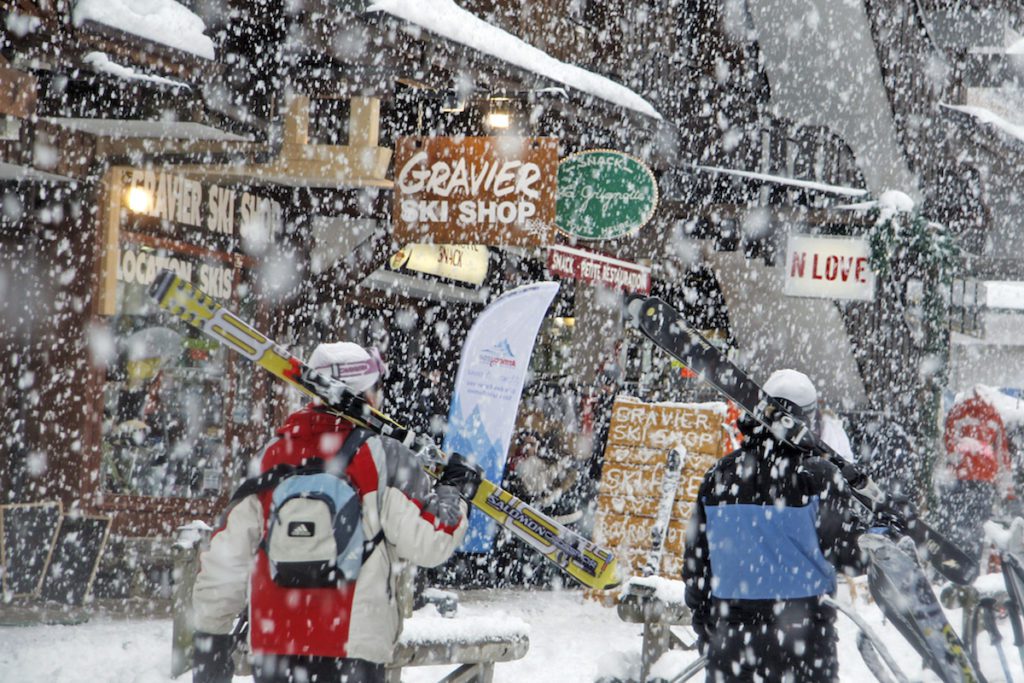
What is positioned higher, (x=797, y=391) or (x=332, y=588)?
(x=797, y=391)

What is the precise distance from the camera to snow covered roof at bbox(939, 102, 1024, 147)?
68.2 feet

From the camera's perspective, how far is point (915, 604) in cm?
417

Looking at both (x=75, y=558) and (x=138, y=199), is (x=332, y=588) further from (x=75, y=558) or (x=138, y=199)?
(x=138, y=199)

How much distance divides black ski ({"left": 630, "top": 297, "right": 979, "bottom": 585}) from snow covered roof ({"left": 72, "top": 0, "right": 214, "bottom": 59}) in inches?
165

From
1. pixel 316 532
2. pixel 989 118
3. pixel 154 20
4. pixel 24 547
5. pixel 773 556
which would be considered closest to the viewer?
pixel 316 532

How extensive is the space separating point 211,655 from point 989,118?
68.1 ft

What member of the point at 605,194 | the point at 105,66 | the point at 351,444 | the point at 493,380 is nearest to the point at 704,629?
the point at 351,444

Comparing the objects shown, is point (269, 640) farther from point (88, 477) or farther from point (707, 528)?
point (88, 477)

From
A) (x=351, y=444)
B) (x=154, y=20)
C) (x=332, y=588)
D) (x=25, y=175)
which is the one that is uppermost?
(x=154, y=20)

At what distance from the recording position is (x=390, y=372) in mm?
11758

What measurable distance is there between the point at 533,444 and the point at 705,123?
6823mm

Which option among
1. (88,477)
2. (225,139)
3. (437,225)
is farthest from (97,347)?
(437,225)

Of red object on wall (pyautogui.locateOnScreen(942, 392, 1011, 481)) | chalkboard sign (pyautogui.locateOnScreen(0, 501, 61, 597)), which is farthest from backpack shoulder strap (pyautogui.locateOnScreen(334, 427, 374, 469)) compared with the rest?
red object on wall (pyautogui.locateOnScreen(942, 392, 1011, 481))

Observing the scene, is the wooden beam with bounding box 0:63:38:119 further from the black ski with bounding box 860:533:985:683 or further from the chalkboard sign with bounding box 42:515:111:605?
the black ski with bounding box 860:533:985:683
